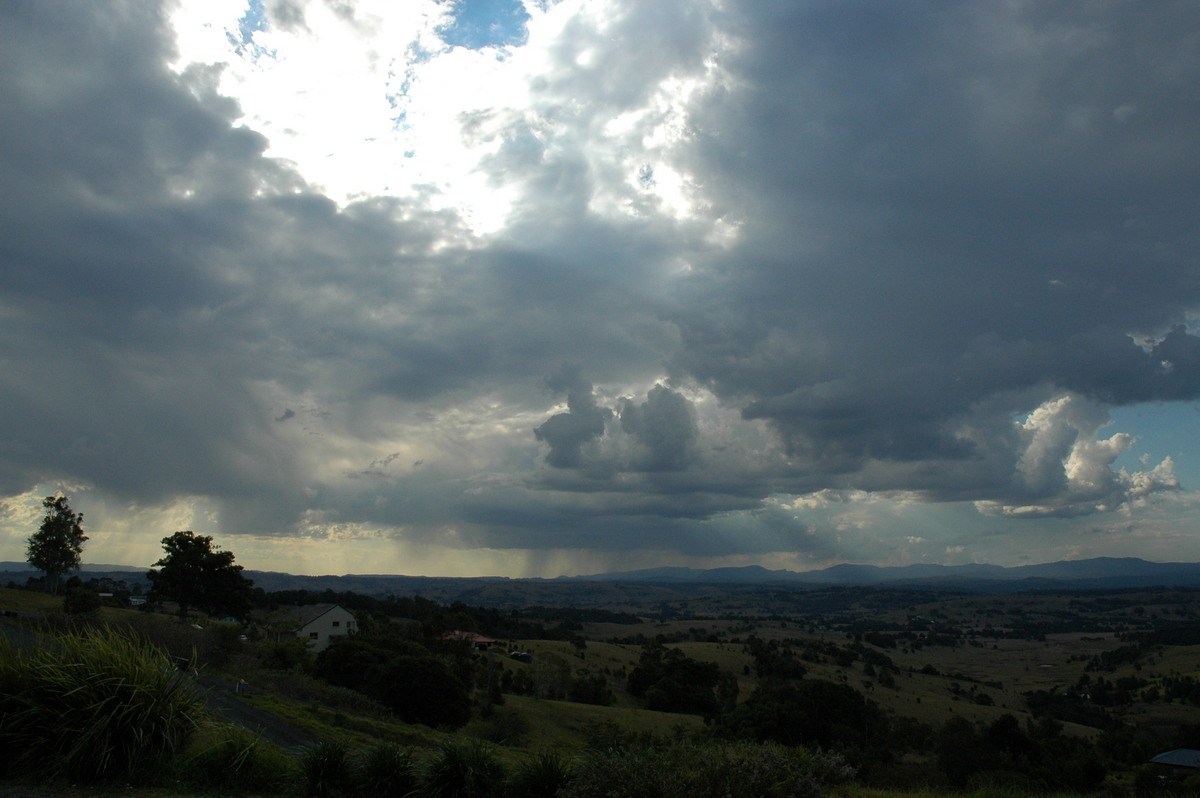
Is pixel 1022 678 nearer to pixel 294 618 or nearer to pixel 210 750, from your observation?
pixel 294 618

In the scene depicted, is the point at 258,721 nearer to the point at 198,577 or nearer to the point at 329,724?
the point at 329,724

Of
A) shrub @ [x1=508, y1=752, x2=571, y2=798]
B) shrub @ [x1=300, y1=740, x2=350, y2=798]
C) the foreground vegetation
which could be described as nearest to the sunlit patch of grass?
the foreground vegetation

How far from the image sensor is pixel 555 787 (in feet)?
39.5

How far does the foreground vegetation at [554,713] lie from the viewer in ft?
38.8

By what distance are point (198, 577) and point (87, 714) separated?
55.9m

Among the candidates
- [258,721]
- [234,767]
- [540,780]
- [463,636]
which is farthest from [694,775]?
[463,636]

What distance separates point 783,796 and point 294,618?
8056 centimetres

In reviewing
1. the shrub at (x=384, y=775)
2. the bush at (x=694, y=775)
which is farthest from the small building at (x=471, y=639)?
the bush at (x=694, y=775)

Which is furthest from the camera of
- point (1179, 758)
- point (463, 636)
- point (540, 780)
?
point (463, 636)

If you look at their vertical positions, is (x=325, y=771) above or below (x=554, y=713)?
above

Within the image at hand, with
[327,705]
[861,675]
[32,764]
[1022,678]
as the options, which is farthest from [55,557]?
[1022,678]

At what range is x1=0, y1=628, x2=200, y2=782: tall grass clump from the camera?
11.6m

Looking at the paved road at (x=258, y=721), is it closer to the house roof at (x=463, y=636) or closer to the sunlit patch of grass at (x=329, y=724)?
the sunlit patch of grass at (x=329, y=724)

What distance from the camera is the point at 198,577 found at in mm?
60719
